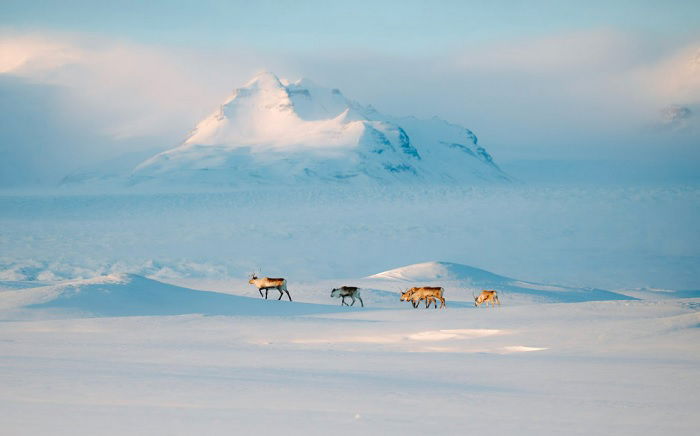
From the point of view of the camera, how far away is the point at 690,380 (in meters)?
15.5

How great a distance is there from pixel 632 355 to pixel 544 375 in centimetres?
402

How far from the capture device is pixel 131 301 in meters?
32.8

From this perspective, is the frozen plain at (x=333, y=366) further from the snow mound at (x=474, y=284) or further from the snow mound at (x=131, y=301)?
the snow mound at (x=474, y=284)

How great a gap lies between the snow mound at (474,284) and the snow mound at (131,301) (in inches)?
675

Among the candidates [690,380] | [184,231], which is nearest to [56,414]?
[690,380]

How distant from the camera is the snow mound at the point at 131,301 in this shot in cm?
3120

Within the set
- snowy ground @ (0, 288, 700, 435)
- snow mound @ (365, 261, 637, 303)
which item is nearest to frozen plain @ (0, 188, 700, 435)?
snowy ground @ (0, 288, 700, 435)

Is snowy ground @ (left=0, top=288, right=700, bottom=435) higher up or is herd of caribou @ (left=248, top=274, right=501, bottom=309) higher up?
herd of caribou @ (left=248, top=274, right=501, bottom=309)

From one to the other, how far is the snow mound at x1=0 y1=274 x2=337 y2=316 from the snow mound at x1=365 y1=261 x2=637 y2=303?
17.1 metres

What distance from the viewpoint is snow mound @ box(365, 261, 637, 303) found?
50938mm

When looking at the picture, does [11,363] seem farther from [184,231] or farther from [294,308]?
[184,231]

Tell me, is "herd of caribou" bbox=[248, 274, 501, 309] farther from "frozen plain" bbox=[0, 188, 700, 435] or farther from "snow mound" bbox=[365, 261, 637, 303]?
"snow mound" bbox=[365, 261, 637, 303]

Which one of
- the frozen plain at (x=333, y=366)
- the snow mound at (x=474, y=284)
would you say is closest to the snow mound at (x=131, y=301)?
the frozen plain at (x=333, y=366)

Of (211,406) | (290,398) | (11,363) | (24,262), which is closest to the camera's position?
(211,406)
